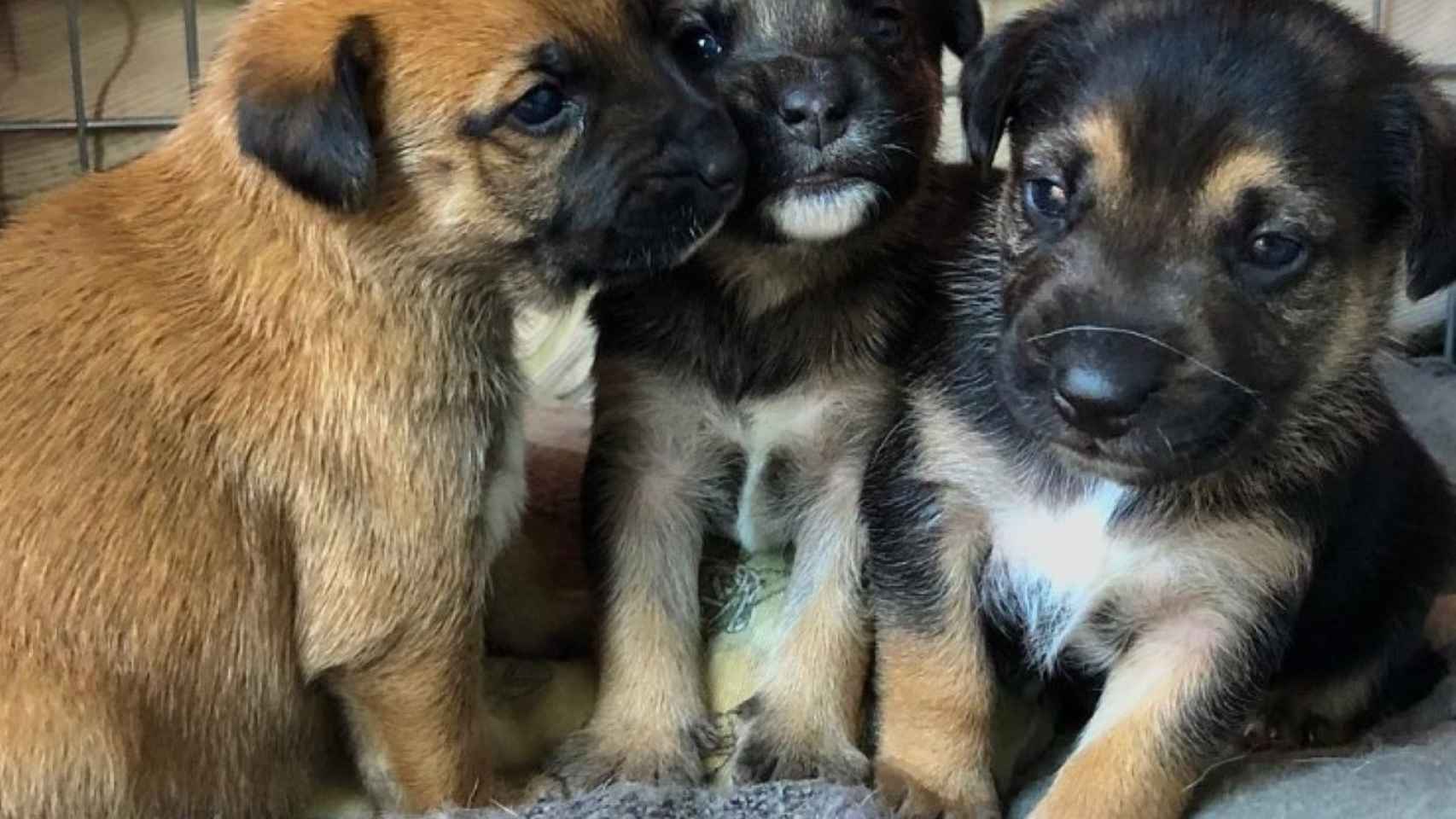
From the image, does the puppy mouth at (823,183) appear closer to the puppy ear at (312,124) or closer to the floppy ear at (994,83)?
the floppy ear at (994,83)

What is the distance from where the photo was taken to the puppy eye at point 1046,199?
2318 millimetres

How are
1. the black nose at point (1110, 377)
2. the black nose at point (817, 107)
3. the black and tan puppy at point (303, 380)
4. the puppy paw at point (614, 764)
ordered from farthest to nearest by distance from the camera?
the puppy paw at point (614, 764) → the black nose at point (817, 107) → the black and tan puppy at point (303, 380) → the black nose at point (1110, 377)

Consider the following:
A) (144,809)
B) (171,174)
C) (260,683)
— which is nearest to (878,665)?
(260,683)

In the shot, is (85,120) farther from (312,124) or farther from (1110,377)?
(1110,377)

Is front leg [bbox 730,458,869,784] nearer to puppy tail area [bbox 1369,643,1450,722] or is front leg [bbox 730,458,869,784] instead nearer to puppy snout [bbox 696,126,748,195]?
puppy snout [bbox 696,126,748,195]

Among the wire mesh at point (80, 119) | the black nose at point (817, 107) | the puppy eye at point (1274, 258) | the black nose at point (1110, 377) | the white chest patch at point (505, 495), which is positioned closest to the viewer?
the black nose at point (1110, 377)

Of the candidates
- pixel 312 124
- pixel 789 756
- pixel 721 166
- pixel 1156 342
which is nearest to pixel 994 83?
pixel 721 166

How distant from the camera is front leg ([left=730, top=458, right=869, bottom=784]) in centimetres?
269

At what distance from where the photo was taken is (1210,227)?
2.15 metres

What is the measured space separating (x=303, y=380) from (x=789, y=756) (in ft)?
3.05

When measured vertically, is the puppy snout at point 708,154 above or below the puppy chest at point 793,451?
above

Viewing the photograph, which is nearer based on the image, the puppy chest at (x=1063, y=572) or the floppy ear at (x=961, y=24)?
the puppy chest at (x=1063, y=572)

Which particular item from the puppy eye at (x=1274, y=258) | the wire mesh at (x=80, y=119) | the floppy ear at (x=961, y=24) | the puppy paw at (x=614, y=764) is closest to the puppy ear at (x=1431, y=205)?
the puppy eye at (x=1274, y=258)

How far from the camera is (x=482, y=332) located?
8.36 ft
